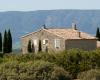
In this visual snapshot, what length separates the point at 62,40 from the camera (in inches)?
2574

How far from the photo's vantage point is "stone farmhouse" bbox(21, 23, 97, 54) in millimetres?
64875

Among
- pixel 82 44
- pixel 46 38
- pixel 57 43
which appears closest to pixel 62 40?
pixel 57 43

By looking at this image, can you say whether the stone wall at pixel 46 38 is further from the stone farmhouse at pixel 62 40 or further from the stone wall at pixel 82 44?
the stone wall at pixel 82 44

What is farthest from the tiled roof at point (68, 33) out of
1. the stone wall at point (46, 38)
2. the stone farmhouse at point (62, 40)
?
the stone wall at point (46, 38)

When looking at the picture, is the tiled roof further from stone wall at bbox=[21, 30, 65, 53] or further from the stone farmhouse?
stone wall at bbox=[21, 30, 65, 53]

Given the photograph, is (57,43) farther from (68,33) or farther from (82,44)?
(82,44)

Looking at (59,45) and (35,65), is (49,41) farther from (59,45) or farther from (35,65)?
(35,65)

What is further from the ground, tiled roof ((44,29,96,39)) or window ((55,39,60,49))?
tiled roof ((44,29,96,39))

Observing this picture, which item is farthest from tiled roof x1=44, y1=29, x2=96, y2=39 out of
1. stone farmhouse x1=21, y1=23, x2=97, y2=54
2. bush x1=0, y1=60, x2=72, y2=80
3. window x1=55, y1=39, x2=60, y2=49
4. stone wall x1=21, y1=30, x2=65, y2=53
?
bush x1=0, y1=60, x2=72, y2=80

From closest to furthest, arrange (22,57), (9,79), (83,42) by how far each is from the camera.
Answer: (9,79) → (22,57) → (83,42)

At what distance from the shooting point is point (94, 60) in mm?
36219

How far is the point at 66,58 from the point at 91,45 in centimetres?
3150

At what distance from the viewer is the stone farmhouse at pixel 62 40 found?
64875 mm

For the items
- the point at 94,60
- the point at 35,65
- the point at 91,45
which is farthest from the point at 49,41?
the point at 35,65
